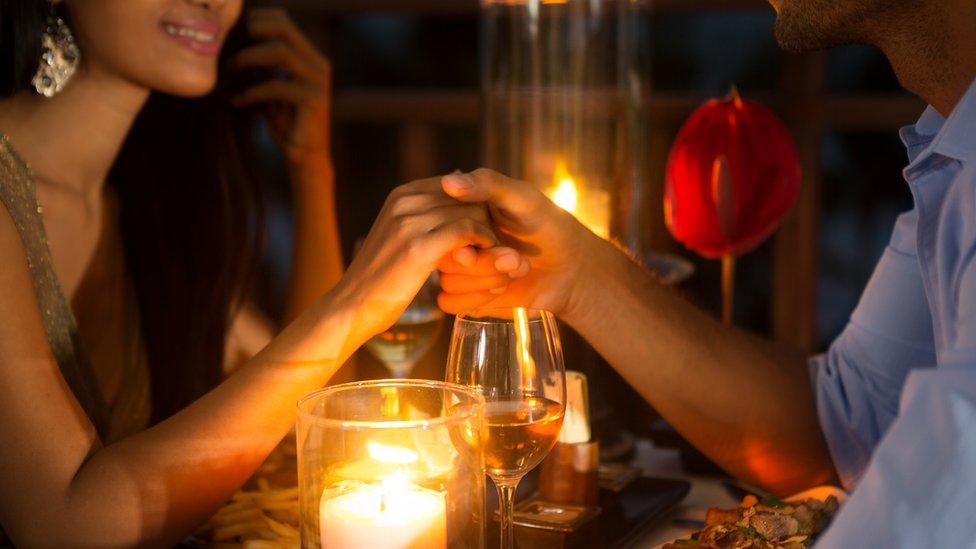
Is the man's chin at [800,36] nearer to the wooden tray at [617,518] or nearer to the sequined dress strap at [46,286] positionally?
the wooden tray at [617,518]

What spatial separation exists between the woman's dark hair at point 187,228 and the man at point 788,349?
74 centimetres

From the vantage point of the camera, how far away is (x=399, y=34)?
432 cm

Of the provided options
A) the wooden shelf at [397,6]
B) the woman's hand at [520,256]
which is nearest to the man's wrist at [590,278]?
the woman's hand at [520,256]

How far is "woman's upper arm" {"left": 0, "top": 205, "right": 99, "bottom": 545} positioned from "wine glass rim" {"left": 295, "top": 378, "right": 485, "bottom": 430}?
37 centimetres

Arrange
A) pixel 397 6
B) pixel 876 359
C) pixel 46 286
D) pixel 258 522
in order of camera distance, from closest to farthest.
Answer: pixel 258 522 → pixel 876 359 → pixel 46 286 → pixel 397 6

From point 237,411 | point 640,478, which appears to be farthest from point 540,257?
point 237,411

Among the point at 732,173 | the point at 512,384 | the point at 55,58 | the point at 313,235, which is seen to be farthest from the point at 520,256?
the point at 313,235

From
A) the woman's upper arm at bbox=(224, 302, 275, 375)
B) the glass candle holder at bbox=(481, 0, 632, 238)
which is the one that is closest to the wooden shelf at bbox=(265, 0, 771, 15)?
the glass candle holder at bbox=(481, 0, 632, 238)

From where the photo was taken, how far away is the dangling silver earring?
5.25 feet

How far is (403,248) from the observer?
1142mm

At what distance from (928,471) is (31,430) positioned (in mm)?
888

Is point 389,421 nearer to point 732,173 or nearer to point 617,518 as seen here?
point 617,518

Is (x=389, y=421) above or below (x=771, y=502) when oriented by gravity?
above

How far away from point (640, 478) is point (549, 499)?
0.57ft
